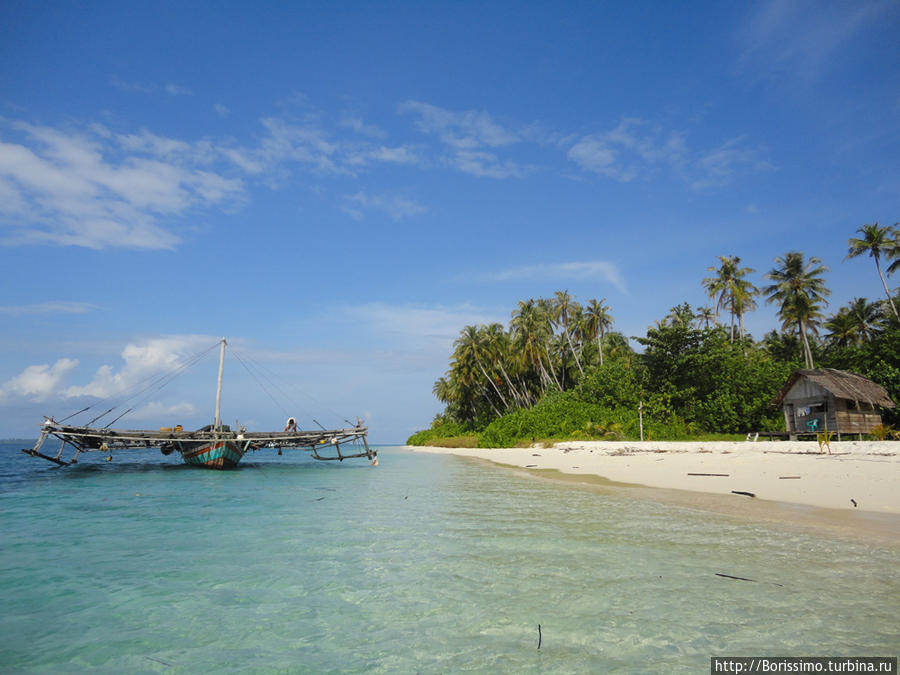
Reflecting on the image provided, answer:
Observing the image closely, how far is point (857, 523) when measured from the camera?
27.4 feet

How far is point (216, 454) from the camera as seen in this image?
27.9m

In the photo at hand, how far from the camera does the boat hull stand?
27.6 meters

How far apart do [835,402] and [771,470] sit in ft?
41.1

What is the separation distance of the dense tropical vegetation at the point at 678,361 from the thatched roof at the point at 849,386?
1.11 meters

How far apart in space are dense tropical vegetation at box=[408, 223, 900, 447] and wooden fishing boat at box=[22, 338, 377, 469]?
57.9ft

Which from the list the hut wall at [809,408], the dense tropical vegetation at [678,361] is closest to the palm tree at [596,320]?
the dense tropical vegetation at [678,361]

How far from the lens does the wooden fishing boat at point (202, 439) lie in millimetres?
24734

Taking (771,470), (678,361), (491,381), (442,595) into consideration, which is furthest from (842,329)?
(442,595)

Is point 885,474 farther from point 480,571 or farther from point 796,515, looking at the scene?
point 480,571

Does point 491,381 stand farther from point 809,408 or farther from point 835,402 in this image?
point 835,402

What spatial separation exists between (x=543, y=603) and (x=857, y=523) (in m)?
7.08

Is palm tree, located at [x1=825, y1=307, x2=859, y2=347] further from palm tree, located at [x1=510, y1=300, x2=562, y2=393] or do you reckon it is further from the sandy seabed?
the sandy seabed

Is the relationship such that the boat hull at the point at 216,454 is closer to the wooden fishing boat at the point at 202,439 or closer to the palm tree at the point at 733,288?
the wooden fishing boat at the point at 202,439

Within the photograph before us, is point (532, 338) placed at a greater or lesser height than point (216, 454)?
greater
